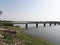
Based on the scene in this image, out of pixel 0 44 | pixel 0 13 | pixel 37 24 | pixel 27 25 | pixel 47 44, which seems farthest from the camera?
pixel 0 13

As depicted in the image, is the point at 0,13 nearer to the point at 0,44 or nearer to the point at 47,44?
the point at 47,44

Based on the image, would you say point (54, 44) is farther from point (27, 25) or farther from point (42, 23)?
point (42, 23)

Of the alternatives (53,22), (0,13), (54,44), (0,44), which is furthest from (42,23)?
(0,44)

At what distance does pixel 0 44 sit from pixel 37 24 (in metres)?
64.9

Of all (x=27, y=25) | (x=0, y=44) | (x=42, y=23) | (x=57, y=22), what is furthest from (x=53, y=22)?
(x=0, y=44)

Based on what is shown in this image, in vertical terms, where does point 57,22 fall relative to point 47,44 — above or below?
below

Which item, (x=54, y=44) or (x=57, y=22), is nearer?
(x=54, y=44)

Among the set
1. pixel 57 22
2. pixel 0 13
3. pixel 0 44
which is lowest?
pixel 57 22

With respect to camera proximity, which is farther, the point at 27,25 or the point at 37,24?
the point at 37,24

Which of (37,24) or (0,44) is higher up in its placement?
(0,44)

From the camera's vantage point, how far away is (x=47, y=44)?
2439 centimetres

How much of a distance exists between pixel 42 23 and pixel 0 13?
80.1 ft

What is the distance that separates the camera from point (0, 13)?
86.6 m

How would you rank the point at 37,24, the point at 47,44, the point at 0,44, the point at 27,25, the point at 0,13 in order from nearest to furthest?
the point at 0,44 → the point at 47,44 → the point at 27,25 → the point at 37,24 → the point at 0,13
